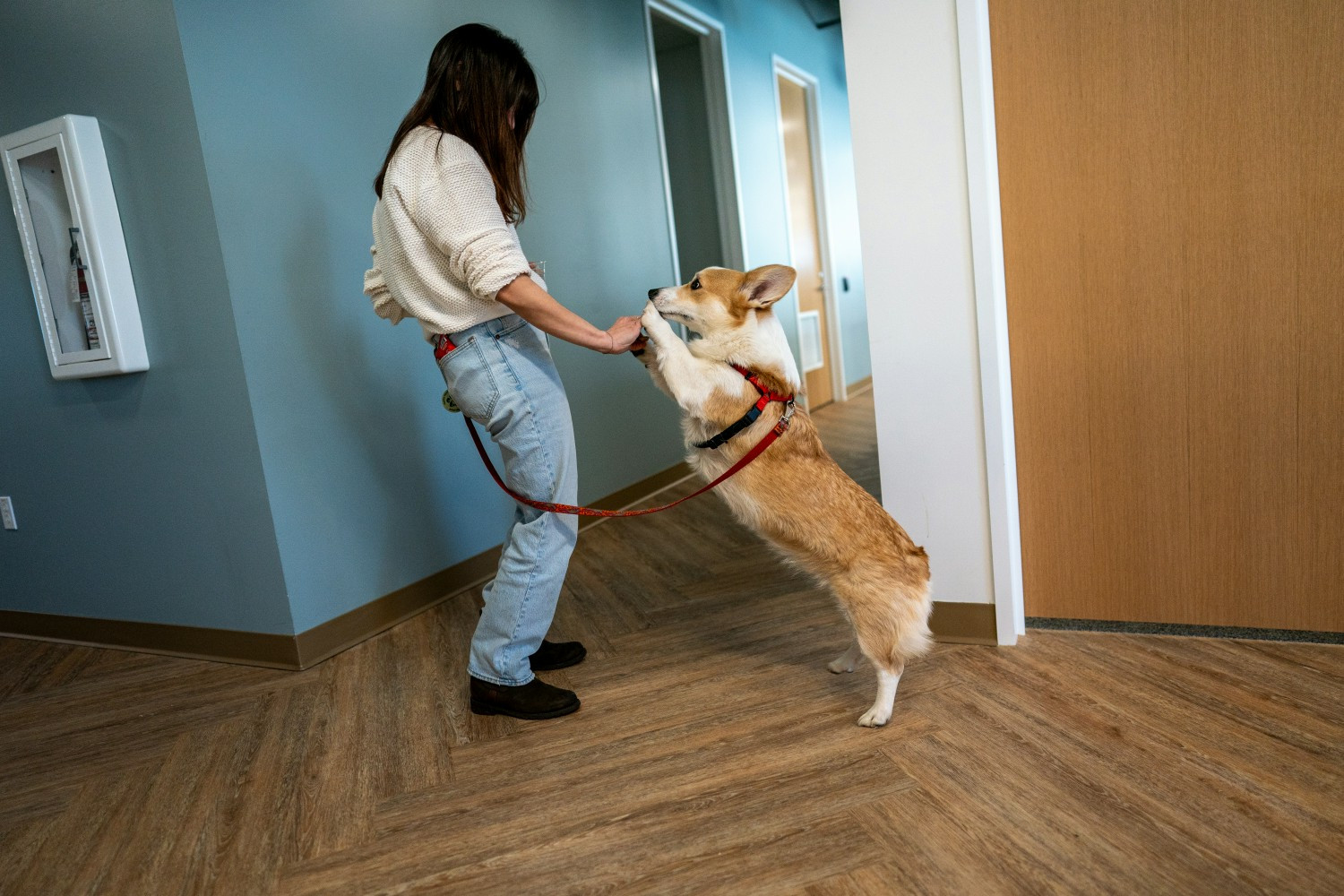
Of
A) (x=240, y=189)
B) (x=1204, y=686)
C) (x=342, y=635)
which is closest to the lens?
(x=1204, y=686)

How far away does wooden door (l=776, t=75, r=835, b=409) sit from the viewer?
6.53 m

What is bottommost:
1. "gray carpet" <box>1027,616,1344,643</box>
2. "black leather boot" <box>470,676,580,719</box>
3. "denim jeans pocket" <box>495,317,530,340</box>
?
"gray carpet" <box>1027,616,1344,643</box>

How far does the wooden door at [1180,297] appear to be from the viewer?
5.91ft

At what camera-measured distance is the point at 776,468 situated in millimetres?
1868

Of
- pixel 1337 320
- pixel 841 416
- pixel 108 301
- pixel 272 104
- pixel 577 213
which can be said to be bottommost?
pixel 841 416

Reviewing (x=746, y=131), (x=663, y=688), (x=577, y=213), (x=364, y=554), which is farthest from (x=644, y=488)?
(x=746, y=131)

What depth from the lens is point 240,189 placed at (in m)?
2.28

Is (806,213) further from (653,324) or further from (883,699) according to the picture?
(883,699)

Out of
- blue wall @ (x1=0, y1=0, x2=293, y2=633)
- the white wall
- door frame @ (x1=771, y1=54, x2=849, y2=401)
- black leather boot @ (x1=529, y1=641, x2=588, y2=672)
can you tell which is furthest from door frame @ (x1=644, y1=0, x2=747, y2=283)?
black leather boot @ (x1=529, y1=641, x2=588, y2=672)

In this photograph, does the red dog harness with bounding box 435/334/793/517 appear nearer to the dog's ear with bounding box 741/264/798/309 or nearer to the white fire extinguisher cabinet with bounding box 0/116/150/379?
the dog's ear with bounding box 741/264/798/309

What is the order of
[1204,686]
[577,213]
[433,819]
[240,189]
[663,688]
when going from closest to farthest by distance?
1. [433,819]
2. [1204,686]
3. [663,688]
4. [240,189]
5. [577,213]

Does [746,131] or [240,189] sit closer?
[240,189]

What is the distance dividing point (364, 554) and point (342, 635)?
25 cm

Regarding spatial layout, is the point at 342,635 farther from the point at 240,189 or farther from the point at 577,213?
the point at 577,213
